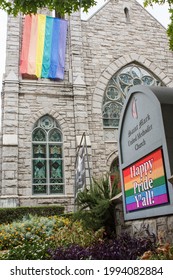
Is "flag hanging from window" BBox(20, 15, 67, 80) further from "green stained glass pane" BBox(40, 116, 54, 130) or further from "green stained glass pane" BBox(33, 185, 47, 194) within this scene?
"green stained glass pane" BBox(33, 185, 47, 194)

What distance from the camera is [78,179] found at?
9859mm

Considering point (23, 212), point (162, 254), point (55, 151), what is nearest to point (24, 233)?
point (23, 212)

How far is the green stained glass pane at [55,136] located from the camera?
12664 mm

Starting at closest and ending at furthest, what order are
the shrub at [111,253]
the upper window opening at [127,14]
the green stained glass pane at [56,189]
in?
the shrub at [111,253], the green stained glass pane at [56,189], the upper window opening at [127,14]

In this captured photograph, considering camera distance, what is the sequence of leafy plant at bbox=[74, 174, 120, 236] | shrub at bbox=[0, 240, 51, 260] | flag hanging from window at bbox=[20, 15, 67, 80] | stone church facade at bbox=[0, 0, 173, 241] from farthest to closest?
1. flag hanging from window at bbox=[20, 15, 67, 80]
2. stone church facade at bbox=[0, 0, 173, 241]
3. leafy plant at bbox=[74, 174, 120, 236]
4. shrub at bbox=[0, 240, 51, 260]

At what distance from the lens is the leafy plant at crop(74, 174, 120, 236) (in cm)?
555

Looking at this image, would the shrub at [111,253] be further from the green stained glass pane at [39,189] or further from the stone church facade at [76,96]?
the green stained glass pane at [39,189]

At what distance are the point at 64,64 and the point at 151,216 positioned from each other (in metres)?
11.2

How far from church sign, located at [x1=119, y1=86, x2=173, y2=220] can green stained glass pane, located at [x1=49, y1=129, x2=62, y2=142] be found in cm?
751

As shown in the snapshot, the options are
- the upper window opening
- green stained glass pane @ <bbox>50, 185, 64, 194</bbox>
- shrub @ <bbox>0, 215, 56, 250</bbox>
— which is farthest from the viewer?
the upper window opening

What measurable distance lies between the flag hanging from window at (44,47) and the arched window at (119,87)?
257cm

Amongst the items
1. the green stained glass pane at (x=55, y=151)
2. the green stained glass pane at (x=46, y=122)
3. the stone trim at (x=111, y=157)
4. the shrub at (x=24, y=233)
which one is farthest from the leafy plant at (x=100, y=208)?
the green stained glass pane at (x=46, y=122)

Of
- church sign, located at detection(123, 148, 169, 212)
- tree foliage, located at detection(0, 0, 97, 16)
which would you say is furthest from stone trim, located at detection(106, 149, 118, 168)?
tree foliage, located at detection(0, 0, 97, 16)
